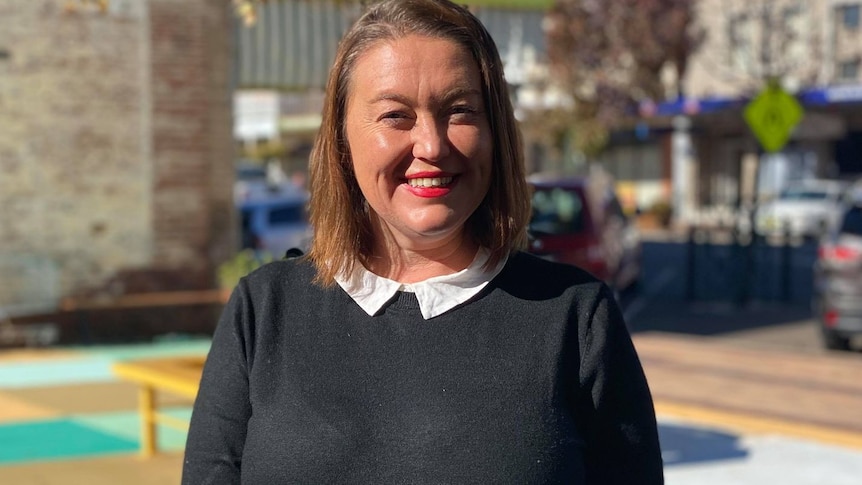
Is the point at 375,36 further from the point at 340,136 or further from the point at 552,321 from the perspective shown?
the point at 552,321

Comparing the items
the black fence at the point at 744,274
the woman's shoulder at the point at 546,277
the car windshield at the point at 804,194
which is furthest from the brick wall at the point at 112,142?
the car windshield at the point at 804,194

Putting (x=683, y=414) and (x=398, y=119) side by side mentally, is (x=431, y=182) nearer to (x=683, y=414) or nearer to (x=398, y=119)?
(x=398, y=119)

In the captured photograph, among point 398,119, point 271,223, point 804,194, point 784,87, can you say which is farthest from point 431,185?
point 784,87

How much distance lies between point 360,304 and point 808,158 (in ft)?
133

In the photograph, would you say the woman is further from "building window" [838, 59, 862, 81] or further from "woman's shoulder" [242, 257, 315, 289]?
"building window" [838, 59, 862, 81]

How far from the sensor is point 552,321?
223 centimetres

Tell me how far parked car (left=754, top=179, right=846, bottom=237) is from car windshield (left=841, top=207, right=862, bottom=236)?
62.8ft

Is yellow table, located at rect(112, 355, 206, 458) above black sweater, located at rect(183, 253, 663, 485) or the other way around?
the other way around

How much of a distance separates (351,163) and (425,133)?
0.74ft

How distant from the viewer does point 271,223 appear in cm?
1866

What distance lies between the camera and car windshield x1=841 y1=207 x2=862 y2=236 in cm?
1262

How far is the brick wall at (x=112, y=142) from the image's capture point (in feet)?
39.7

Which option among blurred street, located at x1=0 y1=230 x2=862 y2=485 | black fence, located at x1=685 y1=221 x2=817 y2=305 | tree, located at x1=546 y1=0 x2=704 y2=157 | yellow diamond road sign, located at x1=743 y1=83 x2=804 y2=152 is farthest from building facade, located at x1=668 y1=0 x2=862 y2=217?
blurred street, located at x1=0 y1=230 x2=862 y2=485

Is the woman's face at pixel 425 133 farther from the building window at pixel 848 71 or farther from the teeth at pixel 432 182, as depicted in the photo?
the building window at pixel 848 71
